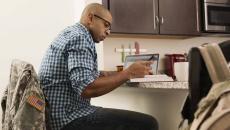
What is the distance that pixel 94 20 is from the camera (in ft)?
5.41

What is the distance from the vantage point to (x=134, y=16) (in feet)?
8.29

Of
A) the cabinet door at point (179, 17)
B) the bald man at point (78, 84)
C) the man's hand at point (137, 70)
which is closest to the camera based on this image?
the bald man at point (78, 84)

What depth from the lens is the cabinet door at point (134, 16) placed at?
246 cm

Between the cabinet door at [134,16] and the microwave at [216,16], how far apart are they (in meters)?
0.50

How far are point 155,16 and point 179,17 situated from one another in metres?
0.25

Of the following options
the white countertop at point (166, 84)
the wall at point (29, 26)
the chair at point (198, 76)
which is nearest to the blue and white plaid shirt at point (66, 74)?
the white countertop at point (166, 84)

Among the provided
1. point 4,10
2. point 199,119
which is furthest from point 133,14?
point 199,119

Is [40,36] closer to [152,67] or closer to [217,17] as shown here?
[152,67]

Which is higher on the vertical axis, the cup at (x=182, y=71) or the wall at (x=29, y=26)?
the wall at (x=29, y=26)

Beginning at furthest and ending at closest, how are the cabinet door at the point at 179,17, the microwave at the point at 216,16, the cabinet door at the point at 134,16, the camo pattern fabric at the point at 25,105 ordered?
the microwave at the point at 216,16, the cabinet door at the point at 179,17, the cabinet door at the point at 134,16, the camo pattern fabric at the point at 25,105

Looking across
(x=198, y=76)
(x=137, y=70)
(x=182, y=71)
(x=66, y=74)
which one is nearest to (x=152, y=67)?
(x=182, y=71)

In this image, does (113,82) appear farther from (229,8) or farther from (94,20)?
(229,8)

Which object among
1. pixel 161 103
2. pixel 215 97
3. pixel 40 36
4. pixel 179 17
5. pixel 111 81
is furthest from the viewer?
pixel 179 17

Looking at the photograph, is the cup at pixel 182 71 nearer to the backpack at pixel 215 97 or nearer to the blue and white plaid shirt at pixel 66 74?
the blue and white plaid shirt at pixel 66 74
